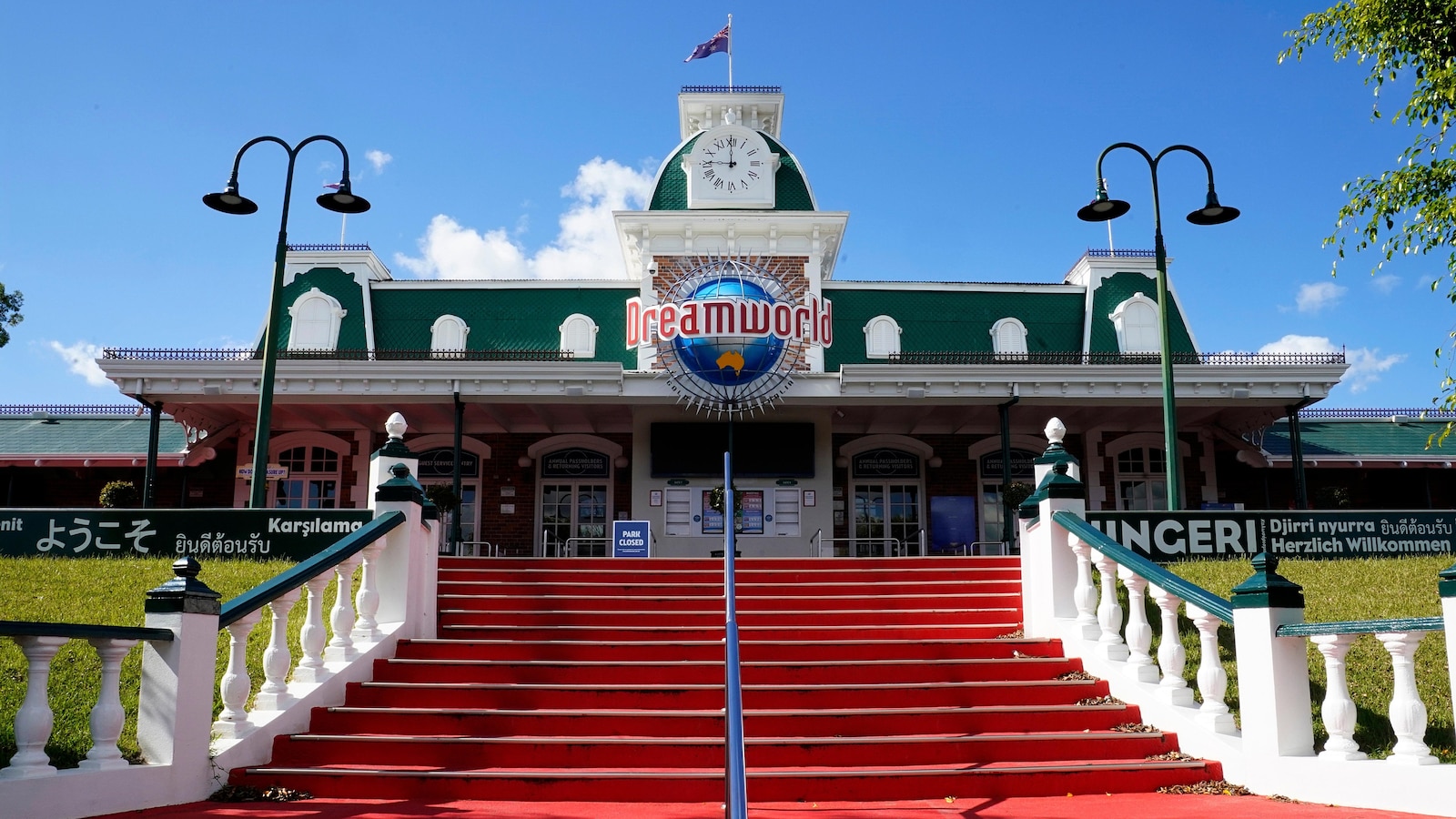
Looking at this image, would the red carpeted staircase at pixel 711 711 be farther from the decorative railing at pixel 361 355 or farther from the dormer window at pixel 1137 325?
the dormer window at pixel 1137 325

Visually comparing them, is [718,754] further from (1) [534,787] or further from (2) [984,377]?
(2) [984,377]

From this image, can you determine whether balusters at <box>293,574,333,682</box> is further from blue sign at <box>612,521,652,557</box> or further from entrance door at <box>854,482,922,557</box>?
entrance door at <box>854,482,922,557</box>

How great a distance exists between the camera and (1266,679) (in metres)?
6.03

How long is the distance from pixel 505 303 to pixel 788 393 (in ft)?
24.4

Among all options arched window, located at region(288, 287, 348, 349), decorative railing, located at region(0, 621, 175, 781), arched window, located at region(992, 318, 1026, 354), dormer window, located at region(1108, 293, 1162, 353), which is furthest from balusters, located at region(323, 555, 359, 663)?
dormer window, located at region(1108, 293, 1162, 353)

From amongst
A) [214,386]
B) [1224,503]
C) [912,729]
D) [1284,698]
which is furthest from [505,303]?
[1284,698]

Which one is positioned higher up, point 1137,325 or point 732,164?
point 732,164

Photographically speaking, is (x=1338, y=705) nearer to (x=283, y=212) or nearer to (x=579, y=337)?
(x=283, y=212)

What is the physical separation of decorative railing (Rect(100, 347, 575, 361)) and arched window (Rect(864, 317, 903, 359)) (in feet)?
20.6

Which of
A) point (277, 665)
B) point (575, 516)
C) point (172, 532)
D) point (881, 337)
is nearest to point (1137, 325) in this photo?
point (881, 337)

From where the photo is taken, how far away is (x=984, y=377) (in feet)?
59.3

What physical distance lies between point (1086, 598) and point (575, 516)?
1404 centimetres

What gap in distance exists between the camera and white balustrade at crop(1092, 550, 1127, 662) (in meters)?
7.79

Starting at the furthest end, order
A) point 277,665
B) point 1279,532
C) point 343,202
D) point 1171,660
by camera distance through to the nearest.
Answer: point 343,202
point 1279,532
point 1171,660
point 277,665
